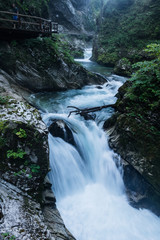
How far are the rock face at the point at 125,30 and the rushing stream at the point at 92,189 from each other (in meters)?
11.7

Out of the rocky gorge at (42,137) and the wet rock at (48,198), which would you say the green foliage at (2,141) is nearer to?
the rocky gorge at (42,137)

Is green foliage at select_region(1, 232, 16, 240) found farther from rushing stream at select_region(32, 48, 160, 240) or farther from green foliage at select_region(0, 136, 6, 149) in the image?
rushing stream at select_region(32, 48, 160, 240)

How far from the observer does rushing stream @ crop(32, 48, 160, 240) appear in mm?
5051

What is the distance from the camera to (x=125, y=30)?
23641 millimetres

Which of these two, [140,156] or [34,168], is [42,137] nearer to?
[34,168]

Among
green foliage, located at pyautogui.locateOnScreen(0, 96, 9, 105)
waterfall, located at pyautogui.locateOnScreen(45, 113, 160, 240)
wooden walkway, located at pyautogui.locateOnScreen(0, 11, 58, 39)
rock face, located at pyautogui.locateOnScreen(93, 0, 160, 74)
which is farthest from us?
rock face, located at pyautogui.locateOnScreen(93, 0, 160, 74)

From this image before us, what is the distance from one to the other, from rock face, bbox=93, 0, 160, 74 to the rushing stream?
1174cm

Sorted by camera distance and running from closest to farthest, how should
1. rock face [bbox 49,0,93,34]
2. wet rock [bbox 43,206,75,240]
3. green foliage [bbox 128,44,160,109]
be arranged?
wet rock [bbox 43,206,75,240]
green foliage [bbox 128,44,160,109]
rock face [bbox 49,0,93,34]

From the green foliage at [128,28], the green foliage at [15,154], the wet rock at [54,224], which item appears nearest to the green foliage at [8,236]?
the wet rock at [54,224]

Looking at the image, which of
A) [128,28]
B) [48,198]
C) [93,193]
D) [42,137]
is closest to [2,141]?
[42,137]

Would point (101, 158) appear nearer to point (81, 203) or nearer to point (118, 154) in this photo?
point (118, 154)

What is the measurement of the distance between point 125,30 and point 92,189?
24933 mm

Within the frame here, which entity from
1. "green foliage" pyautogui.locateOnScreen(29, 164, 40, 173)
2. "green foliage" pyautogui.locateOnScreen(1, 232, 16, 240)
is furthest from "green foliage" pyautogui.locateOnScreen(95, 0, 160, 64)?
"green foliage" pyautogui.locateOnScreen(1, 232, 16, 240)

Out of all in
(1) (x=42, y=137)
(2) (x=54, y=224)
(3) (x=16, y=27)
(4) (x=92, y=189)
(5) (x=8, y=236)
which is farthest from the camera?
(3) (x=16, y=27)
